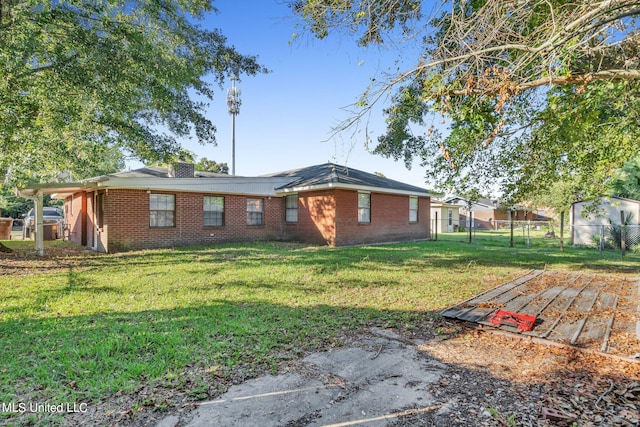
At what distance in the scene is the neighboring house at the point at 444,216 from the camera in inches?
1110

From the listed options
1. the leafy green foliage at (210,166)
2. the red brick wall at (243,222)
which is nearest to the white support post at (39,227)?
the red brick wall at (243,222)

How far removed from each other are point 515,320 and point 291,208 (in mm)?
12143

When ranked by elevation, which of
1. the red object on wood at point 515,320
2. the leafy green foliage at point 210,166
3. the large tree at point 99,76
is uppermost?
the leafy green foliage at point 210,166

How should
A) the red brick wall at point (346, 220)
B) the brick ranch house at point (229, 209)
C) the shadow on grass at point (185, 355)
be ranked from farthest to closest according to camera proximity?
1. the red brick wall at point (346, 220)
2. the brick ranch house at point (229, 209)
3. the shadow on grass at point (185, 355)

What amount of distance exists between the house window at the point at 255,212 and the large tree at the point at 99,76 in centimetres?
478

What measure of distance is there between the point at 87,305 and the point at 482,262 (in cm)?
1028

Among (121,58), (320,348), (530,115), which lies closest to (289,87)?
(121,58)

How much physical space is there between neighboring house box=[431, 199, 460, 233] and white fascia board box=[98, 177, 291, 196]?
17126 millimetres

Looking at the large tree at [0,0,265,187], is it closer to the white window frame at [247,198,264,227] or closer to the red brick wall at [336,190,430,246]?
the white window frame at [247,198,264,227]

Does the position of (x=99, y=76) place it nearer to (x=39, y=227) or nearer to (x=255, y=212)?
(x=39, y=227)

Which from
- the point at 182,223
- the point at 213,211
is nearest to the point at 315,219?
the point at 213,211

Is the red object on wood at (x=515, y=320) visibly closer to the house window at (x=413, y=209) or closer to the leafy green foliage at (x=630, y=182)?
the house window at (x=413, y=209)

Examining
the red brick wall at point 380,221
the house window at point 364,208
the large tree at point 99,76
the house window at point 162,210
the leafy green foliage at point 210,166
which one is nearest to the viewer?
the large tree at point 99,76

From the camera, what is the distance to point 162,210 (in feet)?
41.2
